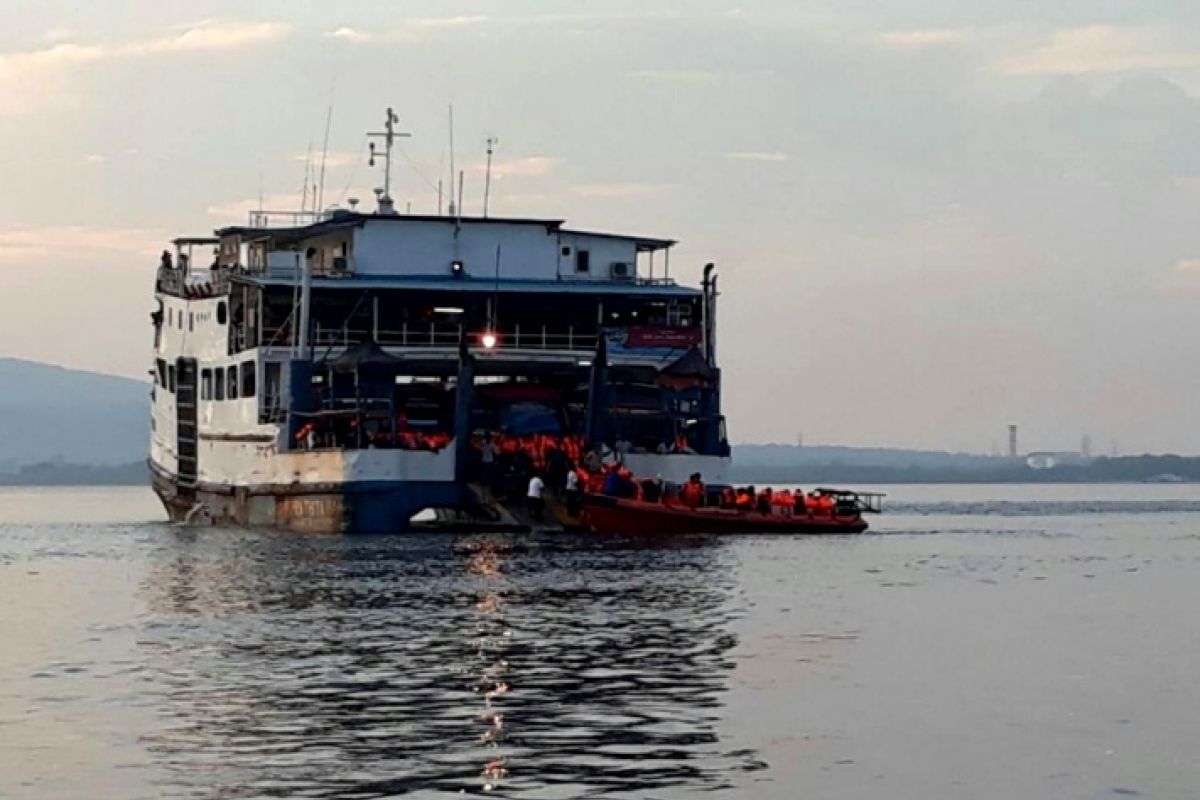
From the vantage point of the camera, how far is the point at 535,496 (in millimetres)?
60219

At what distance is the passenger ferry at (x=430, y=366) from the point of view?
196 ft

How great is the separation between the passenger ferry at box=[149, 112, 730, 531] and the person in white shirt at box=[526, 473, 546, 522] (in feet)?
2.47

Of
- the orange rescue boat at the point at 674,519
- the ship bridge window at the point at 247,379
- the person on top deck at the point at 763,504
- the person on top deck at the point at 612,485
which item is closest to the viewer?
the orange rescue boat at the point at 674,519

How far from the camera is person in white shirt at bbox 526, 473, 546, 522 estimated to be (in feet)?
197

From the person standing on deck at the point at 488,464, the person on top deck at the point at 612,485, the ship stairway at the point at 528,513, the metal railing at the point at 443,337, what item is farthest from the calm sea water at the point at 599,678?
the metal railing at the point at 443,337

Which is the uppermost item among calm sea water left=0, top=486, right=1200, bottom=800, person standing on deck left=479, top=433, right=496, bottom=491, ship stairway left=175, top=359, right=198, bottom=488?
ship stairway left=175, top=359, right=198, bottom=488

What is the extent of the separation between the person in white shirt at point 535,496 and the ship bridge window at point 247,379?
8.61 m

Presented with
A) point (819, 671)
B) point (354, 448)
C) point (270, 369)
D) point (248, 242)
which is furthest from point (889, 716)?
point (248, 242)

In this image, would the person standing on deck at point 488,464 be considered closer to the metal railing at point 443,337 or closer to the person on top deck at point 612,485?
the person on top deck at point 612,485

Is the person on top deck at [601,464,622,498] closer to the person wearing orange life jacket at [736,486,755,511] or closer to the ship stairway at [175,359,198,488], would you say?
the person wearing orange life jacket at [736,486,755,511]

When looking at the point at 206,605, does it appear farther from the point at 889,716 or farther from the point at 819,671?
the point at 889,716

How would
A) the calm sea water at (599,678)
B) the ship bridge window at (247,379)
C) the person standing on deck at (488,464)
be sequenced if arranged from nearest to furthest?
the calm sea water at (599,678) < the person standing on deck at (488,464) < the ship bridge window at (247,379)

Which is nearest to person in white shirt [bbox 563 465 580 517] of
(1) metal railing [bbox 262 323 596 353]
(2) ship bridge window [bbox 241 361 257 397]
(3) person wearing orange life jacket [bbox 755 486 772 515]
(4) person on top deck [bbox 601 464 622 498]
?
(4) person on top deck [bbox 601 464 622 498]

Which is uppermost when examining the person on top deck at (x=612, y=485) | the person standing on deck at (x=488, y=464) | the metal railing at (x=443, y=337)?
the metal railing at (x=443, y=337)
